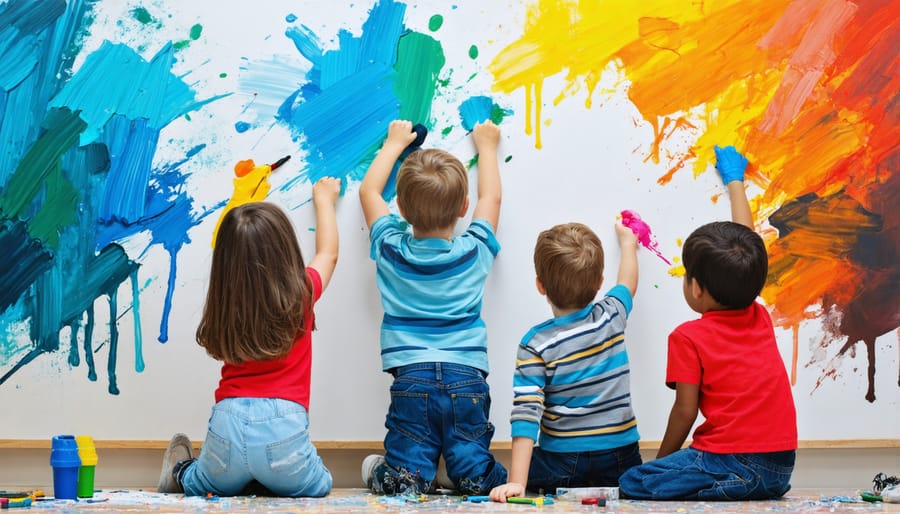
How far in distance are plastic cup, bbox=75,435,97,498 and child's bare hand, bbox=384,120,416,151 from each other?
103cm

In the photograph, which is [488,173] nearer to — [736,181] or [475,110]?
[475,110]

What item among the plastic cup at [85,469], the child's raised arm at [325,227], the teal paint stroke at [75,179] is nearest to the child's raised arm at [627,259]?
the child's raised arm at [325,227]

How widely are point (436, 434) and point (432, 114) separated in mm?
828

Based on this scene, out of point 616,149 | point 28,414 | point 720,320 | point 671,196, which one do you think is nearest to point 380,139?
point 616,149

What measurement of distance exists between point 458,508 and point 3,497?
3.26 ft

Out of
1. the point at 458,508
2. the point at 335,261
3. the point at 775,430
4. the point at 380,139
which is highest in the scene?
the point at 380,139

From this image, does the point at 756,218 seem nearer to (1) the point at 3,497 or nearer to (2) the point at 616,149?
(2) the point at 616,149

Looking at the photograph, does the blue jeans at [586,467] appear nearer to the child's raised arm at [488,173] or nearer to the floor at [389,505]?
the floor at [389,505]

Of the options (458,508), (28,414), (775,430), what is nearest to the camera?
(458,508)

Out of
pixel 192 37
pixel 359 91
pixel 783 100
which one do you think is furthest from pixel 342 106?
pixel 783 100

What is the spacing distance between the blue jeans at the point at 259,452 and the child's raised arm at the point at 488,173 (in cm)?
69

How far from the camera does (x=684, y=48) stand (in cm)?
259

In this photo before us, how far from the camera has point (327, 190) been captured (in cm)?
254

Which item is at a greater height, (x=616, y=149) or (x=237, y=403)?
(x=616, y=149)
